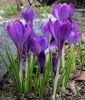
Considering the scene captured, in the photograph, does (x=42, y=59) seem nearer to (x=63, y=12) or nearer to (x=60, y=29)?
(x=60, y=29)

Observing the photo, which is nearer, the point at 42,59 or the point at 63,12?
the point at 42,59

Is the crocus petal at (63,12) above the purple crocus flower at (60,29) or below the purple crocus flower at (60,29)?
above

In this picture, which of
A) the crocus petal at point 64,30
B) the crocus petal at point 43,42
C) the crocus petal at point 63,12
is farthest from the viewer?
the crocus petal at point 63,12

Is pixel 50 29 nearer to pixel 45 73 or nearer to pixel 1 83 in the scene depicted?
pixel 45 73

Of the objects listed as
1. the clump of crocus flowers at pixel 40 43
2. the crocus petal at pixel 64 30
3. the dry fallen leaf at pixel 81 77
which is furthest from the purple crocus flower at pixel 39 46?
the dry fallen leaf at pixel 81 77

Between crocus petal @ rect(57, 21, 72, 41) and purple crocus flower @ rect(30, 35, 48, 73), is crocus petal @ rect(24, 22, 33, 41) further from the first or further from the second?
crocus petal @ rect(57, 21, 72, 41)

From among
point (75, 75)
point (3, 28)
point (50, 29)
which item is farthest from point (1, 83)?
point (50, 29)

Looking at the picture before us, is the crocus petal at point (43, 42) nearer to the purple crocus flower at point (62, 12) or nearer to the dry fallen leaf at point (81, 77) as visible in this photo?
the purple crocus flower at point (62, 12)

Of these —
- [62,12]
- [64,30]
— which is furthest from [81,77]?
[64,30]

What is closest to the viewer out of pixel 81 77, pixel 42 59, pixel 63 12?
pixel 42 59

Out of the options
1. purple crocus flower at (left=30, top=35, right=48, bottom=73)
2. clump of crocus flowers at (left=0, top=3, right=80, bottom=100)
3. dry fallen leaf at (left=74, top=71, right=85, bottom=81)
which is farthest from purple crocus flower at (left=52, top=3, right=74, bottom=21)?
dry fallen leaf at (left=74, top=71, right=85, bottom=81)

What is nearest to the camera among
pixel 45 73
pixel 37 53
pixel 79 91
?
pixel 37 53
